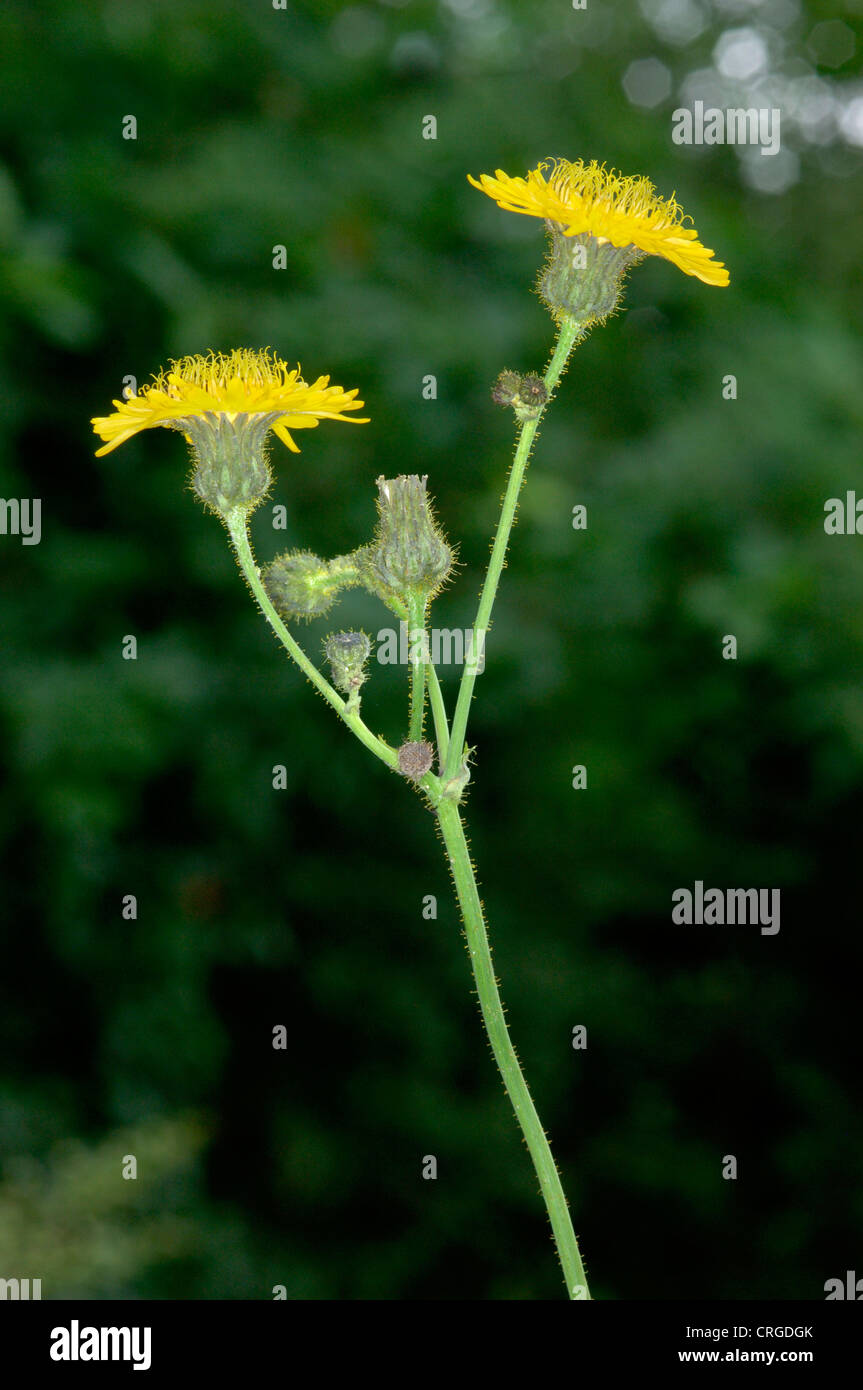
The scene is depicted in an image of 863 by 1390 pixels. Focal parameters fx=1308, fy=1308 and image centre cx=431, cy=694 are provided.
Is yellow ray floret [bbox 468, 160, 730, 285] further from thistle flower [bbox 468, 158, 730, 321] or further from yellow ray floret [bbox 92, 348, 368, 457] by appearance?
yellow ray floret [bbox 92, 348, 368, 457]

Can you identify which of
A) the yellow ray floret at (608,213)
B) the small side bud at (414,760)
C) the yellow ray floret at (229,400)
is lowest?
the small side bud at (414,760)

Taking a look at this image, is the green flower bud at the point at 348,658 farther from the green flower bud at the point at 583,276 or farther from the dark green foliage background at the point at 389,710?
the dark green foliage background at the point at 389,710

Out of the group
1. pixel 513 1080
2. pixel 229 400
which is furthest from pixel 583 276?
pixel 513 1080

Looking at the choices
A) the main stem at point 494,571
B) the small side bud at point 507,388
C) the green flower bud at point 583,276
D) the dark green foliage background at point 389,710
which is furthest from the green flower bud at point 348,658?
the dark green foliage background at point 389,710

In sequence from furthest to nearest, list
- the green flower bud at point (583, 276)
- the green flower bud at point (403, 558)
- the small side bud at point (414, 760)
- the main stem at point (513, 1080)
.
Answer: the green flower bud at point (583, 276) → the green flower bud at point (403, 558) → the small side bud at point (414, 760) → the main stem at point (513, 1080)

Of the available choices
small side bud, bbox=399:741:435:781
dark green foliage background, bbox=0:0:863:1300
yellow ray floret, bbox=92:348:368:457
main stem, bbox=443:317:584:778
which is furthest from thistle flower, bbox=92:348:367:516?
dark green foliage background, bbox=0:0:863:1300

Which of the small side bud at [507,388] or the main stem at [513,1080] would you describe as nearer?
the main stem at [513,1080]
